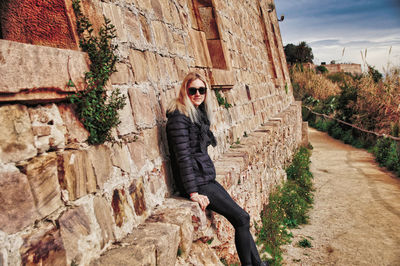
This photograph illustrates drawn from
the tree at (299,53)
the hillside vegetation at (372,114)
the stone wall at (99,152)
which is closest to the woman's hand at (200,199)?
the stone wall at (99,152)

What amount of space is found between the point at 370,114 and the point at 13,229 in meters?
12.9

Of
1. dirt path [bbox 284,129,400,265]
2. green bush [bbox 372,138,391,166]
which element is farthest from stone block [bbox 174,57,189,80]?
green bush [bbox 372,138,391,166]

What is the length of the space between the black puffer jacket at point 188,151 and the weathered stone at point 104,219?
704 millimetres

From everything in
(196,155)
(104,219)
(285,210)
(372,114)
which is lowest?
(285,210)

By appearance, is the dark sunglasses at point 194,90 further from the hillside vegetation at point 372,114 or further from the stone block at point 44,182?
the hillside vegetation at point 372,114

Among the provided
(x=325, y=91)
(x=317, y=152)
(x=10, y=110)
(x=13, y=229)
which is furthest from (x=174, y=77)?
(x=325, y=91)

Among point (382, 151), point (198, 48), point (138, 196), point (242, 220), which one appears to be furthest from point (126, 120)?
point (382, 151)

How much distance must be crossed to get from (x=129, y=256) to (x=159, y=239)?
20 centimetres

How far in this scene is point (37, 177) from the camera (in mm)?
1214

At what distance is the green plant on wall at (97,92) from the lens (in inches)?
60.4

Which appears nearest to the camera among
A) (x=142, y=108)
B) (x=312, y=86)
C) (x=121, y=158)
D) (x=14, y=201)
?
(x=14, y=201)

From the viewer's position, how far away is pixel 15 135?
3.84 feet

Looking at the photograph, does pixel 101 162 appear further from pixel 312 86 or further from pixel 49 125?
pixel 312 86

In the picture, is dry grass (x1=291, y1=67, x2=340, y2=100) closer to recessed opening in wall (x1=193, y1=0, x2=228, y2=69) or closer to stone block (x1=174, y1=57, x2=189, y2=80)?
recessed opening in wall (x1=193, y1=0, x2=228, y2=69)
